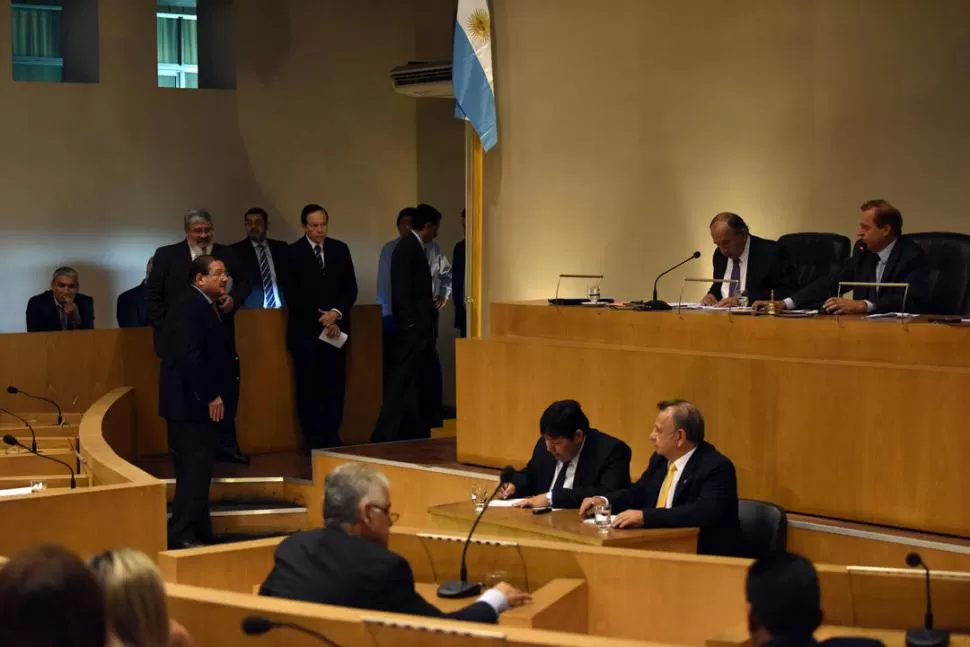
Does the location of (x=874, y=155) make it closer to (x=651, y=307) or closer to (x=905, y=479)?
(x=651, y=307)

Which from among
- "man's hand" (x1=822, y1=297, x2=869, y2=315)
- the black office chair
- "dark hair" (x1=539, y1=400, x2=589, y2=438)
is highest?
"man's hand" (x1=822, y1=297, x2=869, y2=315)

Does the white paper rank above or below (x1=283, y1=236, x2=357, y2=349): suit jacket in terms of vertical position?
below

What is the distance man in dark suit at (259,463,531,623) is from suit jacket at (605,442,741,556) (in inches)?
53.8

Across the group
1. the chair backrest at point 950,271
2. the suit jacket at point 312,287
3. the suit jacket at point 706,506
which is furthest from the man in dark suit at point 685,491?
the suit jacket at point 312,287

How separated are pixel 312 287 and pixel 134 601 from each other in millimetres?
5946

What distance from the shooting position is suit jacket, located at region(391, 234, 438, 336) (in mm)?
8758

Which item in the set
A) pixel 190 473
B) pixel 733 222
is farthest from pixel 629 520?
pixel 190 473

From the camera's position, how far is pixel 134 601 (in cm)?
282

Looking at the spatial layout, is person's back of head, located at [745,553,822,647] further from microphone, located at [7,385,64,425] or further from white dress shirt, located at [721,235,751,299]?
microphone, located at [7,385,64,425]

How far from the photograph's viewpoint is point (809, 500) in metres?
6.00

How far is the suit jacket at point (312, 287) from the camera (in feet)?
28.5

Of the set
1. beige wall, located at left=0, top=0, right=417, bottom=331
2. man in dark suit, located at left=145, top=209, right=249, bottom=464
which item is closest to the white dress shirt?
man in dark suit, located at left=145, top=209, right=249, bottom=464

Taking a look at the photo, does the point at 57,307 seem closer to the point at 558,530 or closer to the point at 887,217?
the point at 558,530

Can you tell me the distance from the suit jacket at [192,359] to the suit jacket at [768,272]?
8.52 feet
